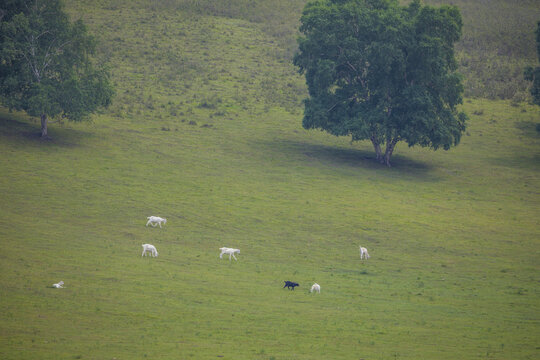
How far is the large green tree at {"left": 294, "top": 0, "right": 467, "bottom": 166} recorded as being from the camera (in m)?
67.9

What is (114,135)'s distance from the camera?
228 feet

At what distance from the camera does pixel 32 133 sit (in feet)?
212

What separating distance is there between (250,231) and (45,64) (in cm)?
3152

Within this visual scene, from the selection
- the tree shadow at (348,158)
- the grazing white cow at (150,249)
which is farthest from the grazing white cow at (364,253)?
the tree shadow at (348,158)

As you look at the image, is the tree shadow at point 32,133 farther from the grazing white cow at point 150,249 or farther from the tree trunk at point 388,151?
the tree trunk at point 388,151

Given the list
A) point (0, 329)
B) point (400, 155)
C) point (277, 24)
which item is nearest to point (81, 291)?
point (0, 329)

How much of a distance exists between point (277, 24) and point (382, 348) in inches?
4080

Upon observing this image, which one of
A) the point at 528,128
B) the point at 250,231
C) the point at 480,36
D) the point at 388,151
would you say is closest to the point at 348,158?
the point at 388,151

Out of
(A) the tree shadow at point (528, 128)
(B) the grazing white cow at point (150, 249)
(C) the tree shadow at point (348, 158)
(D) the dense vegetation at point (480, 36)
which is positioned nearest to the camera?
(B) the grazing white cow at point (150, 249)

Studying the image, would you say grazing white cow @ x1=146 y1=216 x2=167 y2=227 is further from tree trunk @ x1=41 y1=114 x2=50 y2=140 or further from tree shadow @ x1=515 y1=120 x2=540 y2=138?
tree shadow @ x1=515 y1=120 x2=540 y2=138

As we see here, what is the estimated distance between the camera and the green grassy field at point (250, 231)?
26.7 meters

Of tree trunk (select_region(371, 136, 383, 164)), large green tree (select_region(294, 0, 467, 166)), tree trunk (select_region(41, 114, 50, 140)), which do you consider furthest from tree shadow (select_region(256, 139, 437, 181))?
tree trunk (select_region(41, 114, 50, 140))

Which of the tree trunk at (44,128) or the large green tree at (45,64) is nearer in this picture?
the large green tree at (45,64)

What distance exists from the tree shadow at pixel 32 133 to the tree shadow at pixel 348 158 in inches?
875
